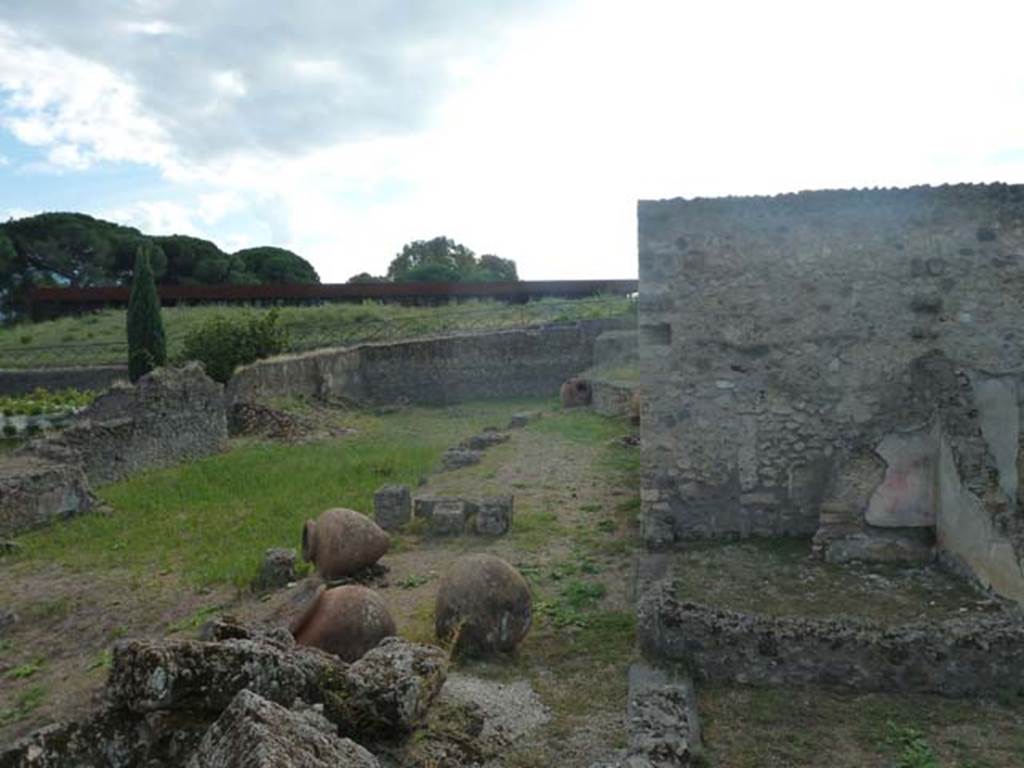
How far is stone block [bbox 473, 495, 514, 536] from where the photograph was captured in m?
11.9

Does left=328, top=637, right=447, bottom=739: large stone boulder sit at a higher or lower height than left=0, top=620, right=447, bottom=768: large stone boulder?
lower

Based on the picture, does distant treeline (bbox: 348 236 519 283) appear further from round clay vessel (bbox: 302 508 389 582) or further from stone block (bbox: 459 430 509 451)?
round clay vessel (bbox: 302 508 389 582)

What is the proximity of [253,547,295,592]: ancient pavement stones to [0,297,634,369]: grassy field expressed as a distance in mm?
25153

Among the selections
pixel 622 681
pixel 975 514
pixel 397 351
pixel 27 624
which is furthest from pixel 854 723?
pixel 397 351

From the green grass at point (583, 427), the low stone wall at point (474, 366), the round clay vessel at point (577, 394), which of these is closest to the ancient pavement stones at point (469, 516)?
the green grass at point (583, 427)

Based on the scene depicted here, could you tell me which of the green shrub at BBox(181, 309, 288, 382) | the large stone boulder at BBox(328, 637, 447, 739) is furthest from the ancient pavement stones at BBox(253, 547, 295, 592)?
the green shrub at BBox(181, 309, 288, 382)

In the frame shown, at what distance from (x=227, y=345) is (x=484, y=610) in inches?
902

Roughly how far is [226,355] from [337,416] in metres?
3.97

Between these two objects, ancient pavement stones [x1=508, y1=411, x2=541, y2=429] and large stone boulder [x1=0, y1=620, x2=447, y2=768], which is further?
ancient pavement stones [x1=508, y1=411, x2=541, y2=429]

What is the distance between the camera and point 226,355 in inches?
1117

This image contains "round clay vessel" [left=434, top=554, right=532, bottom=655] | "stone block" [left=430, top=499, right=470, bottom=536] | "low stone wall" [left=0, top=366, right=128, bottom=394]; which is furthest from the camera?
"low stone wall" [left=0, top=366, right=128, bottom=394]

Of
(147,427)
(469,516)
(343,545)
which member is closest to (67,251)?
(147,427)

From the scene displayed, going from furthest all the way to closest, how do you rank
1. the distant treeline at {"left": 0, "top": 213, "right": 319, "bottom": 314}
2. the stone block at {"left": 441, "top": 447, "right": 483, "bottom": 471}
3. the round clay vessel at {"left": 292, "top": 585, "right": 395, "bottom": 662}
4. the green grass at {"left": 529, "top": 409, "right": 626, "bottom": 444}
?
1. the distant treeline at {"left": 0, "top": 213, "right": 319, "bottom": 314}
2. the green grass at {"left": 529, "top": 409, "right": 626, "bottom": 444}
3. the stone block at {"left": 441, "top": 447, "right": 483, "bottom": 471}
4. the round clay vessel at {"left": 292, "top": 585, "right": 395, "bottom": 662}

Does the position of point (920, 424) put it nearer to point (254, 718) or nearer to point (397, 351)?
point (254, 718)
